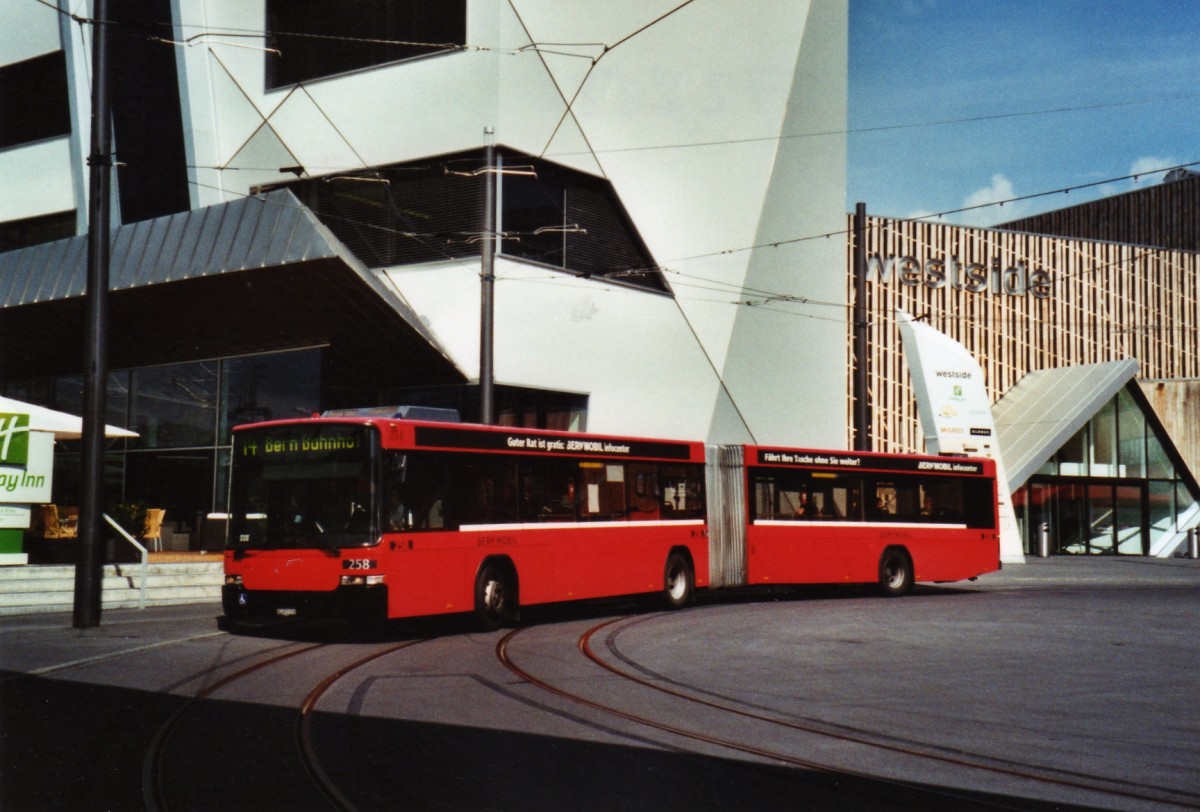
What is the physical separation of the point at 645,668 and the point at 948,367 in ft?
75.2

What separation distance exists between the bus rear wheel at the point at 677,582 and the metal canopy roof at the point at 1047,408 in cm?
2021

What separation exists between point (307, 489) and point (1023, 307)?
3382 cm

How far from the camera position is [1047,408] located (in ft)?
134

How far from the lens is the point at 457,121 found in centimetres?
2742

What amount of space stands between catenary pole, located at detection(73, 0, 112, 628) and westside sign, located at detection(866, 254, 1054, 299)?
1077 inches

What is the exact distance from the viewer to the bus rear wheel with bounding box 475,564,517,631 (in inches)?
636

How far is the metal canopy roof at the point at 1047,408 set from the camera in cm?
3903

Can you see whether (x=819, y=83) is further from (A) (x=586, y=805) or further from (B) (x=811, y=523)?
(A) (x=586, y=805)

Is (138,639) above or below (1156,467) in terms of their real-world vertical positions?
below

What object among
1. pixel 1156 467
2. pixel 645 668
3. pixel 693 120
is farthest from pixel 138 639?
pixel 1156 467

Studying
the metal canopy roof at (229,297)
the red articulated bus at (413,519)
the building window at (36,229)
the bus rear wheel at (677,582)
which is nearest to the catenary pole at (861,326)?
the bus rear wheel at (677,582)

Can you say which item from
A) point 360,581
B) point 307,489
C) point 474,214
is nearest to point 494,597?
point 360,581

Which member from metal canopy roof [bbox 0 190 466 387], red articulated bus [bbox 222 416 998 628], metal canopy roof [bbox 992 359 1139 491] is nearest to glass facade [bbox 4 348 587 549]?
metal canopy roof [bbox 0 190 466 387]

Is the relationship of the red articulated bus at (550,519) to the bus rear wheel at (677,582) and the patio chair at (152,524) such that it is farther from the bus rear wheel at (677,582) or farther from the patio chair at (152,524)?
the patio chair at (152,524)
